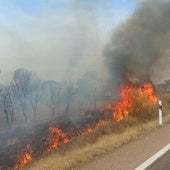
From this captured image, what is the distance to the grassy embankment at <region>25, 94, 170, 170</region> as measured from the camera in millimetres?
10734

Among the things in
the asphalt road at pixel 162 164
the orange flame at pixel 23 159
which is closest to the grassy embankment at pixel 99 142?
the asphalt road at pixel 162 164

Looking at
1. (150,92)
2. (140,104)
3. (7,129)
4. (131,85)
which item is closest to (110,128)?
(140,104)

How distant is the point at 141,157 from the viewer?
10.3 metres

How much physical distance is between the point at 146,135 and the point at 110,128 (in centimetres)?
460

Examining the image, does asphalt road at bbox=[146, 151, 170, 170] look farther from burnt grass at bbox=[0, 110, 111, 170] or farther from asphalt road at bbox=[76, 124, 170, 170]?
burnt grass at bbox=[0, 110, 111, 170]

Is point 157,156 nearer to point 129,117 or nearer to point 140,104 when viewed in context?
point 129,117

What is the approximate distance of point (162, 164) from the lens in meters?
9.58

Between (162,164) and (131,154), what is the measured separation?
4.39 ft

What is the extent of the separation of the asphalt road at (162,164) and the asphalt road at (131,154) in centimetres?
11

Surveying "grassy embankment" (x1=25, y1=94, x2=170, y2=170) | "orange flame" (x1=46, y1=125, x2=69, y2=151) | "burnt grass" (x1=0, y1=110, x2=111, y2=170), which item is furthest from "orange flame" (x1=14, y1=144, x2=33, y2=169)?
"grassy embankment" (x1=25, y1=94, x2=170, y2=170)

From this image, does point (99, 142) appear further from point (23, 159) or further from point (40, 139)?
point (40, 139)

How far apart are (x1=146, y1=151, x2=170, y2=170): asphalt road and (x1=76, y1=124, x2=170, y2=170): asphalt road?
0.36 feet

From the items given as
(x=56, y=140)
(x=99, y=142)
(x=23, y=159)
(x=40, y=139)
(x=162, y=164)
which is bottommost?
(x=23, y=159)

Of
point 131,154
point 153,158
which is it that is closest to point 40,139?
point 131,154
